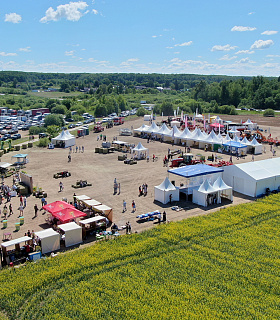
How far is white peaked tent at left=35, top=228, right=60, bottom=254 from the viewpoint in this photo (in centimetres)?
1752

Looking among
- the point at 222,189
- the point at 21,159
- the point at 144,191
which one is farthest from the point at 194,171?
the point at 21,159

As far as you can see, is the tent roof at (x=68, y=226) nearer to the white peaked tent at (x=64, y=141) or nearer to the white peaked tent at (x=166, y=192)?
the white peaked tent at (x=166, y=192)

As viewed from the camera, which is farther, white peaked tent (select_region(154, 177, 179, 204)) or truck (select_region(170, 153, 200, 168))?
truck (select_region(170, 153, 200, 168))

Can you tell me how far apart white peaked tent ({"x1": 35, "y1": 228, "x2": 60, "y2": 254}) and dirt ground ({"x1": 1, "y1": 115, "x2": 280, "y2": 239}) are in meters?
2.39

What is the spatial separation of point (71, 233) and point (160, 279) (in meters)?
5.84

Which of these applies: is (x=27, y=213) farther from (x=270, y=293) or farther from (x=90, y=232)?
(x=270, y=293)

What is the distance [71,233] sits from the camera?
1838 centimetres

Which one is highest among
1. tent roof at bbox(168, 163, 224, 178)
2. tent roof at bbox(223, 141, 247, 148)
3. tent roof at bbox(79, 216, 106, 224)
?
tent roof at bbox(168, 163, 224, 178)

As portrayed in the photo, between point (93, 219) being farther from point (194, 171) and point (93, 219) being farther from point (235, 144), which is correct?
point (235, 144)

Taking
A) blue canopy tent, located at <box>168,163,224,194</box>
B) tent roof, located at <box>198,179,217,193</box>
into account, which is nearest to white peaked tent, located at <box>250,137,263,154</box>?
blue canopy tent, located at <box>168,163,224,194</box>

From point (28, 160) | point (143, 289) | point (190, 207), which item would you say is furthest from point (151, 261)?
point (28, 160)

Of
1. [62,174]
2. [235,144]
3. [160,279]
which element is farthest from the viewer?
[235,144]

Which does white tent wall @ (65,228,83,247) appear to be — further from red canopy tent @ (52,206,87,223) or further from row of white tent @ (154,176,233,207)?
row of white tent @ (154,176,233,207)

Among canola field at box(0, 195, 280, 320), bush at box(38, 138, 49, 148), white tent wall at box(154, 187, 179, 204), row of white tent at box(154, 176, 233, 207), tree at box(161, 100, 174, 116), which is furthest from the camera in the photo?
tree at box(161, 100, 174, 116)
